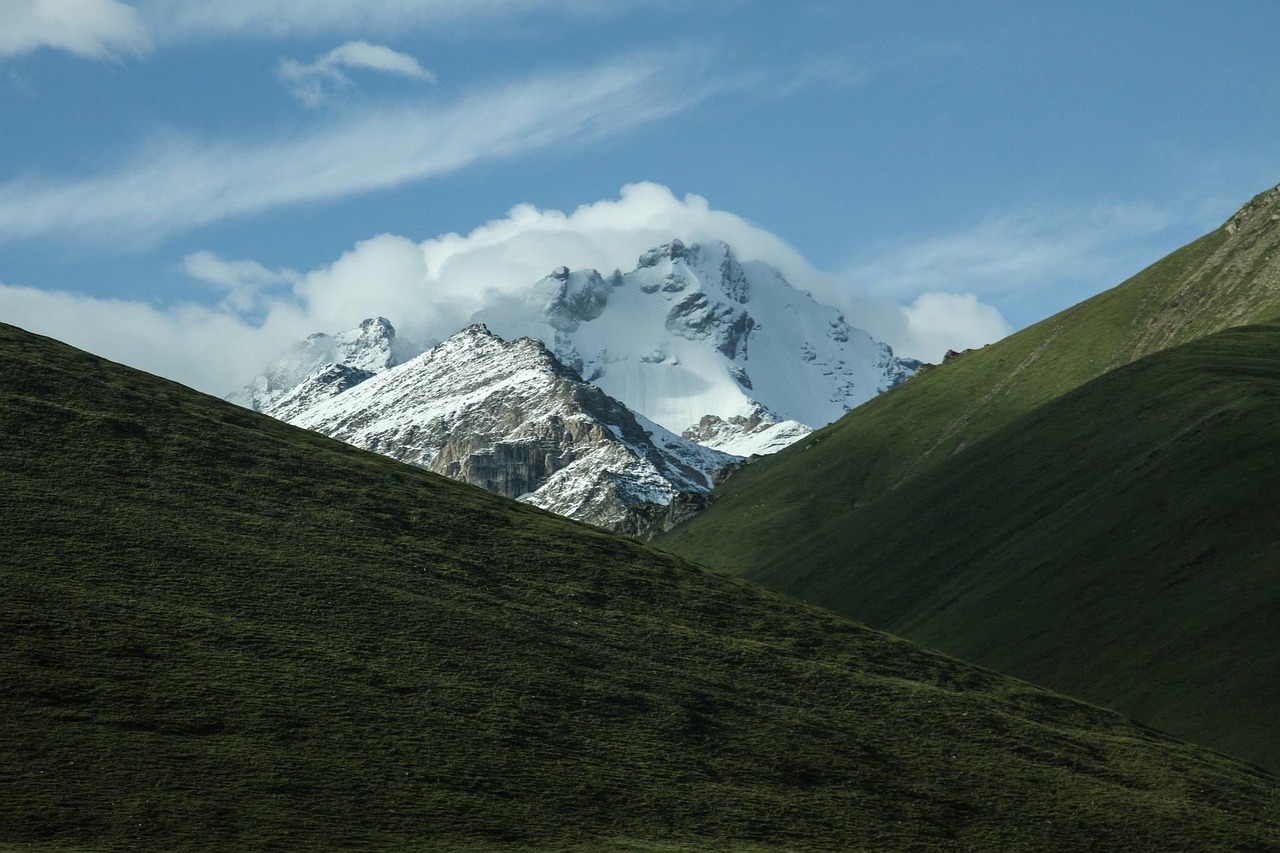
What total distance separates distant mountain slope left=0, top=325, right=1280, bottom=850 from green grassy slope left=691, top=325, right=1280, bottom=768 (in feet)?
51.7

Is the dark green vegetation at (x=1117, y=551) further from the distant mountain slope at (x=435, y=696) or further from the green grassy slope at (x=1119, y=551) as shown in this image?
the distant mountain slope at (x=435, y=696)

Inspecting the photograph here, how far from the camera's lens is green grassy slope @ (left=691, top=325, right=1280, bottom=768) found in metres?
95.6

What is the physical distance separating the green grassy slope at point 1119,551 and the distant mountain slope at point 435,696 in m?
15.7

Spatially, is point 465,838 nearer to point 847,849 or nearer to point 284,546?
point 847,849

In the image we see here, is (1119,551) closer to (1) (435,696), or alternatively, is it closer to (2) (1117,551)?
(2) (1117,551)

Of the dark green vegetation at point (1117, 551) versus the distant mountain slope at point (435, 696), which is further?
the dark green vegetation at point (1117, 551)

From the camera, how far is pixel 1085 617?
112m

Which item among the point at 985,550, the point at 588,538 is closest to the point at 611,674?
the point at 588,538

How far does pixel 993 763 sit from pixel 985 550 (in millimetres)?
80471

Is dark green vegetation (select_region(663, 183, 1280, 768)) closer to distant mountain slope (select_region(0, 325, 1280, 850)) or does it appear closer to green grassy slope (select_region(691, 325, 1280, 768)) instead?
green grassy slope (select_region(691, 325, 1280, 768))

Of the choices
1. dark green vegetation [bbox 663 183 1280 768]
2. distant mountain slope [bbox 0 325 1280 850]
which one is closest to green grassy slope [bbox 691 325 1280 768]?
dark green vegetation [bbox 663 183 1280 768]

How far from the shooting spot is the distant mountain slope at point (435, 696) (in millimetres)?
50781

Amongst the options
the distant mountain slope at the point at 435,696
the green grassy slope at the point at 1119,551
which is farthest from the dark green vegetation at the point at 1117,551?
the distant mountain slope at the point at 435,696

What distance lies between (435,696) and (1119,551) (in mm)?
74653
